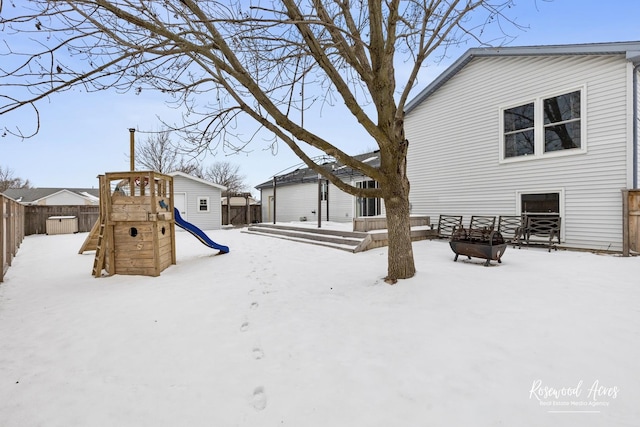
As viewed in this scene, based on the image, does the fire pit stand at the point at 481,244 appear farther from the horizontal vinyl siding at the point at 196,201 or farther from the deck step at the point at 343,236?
the horizontal vinyl siding at the point at 196,201

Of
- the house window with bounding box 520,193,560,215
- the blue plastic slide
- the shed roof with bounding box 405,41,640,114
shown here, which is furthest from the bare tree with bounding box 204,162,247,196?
the house window with bounding box 520,193,560,215

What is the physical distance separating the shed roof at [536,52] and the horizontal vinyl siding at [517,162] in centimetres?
23

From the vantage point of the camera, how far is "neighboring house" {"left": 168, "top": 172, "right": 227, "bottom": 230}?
17.8m

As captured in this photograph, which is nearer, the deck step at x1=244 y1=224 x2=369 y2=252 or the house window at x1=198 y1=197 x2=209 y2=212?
the deck step at x1=244 y1=224 x2=369 y2=252

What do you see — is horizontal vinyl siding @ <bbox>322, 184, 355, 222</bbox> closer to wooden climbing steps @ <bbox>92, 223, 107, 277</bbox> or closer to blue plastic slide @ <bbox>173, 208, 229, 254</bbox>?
blue plastic slide @ <bbox>173, 208, 229, 254</bbox>

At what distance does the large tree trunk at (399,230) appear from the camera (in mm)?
4859

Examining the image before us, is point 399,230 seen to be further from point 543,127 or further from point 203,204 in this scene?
point 203,204


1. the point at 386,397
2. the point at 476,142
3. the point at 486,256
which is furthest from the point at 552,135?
the point at 386,397

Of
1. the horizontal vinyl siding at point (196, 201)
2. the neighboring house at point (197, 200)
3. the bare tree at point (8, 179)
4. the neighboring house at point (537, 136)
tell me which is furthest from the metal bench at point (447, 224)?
A: the bare tree at point (8, 179)

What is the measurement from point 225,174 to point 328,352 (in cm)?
4335

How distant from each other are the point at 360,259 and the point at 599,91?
6.98m

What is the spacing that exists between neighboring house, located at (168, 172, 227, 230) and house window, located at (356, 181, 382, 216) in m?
9.01

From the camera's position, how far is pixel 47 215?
1641cm

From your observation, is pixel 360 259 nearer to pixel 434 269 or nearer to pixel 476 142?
pixel 434 269
